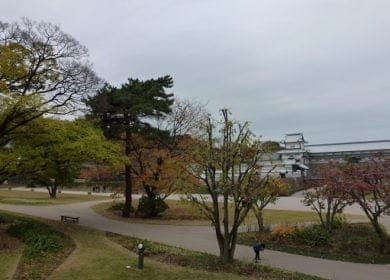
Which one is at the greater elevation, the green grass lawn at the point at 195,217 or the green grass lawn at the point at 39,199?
the green grass lawn at the point at 39,199

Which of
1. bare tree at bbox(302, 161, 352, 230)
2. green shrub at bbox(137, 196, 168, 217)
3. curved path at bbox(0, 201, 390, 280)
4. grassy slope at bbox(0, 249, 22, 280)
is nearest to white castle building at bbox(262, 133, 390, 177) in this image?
green shrub at bbox(137, 196, 168, 217)

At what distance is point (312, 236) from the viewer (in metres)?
16.6

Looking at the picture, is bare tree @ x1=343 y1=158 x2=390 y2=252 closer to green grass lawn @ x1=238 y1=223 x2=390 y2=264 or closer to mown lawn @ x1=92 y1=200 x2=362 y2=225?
green grass lawn @ x1=238 y1=223 x2=390 y2=264

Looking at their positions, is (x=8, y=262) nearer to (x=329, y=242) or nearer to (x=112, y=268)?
(x=112, y=268)

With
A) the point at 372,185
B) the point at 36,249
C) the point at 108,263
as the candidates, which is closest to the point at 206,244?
the point at 108,263

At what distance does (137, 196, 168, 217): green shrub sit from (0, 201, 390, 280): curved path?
240 centimetres

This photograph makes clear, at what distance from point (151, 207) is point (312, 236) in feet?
39.3

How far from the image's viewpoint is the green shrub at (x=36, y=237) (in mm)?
14336

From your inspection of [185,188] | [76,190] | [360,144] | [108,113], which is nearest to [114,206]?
[108,113]

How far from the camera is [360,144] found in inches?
2830

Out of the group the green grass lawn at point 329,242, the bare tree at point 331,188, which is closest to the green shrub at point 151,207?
the green grass lawn at point 329,242

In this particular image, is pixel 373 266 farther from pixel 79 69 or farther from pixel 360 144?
pixel 360 144

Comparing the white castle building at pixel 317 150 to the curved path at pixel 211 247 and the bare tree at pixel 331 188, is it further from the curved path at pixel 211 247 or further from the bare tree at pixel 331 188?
the bare tree at pixel 331 188

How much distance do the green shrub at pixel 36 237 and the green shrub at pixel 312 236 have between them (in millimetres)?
8777
